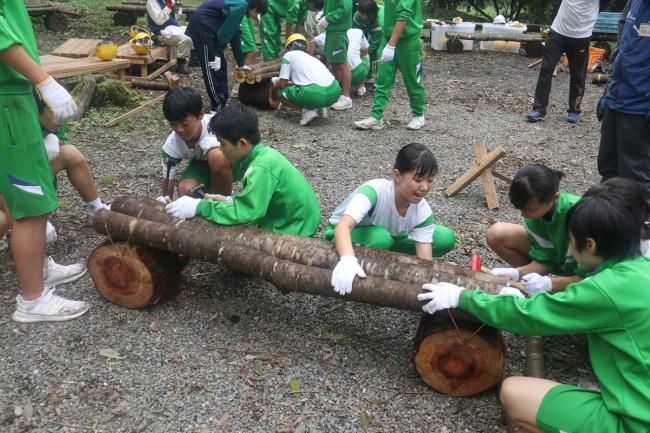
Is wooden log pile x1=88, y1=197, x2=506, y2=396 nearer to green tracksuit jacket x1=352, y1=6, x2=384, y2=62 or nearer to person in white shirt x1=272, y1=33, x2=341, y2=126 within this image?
person in white shirt x1=272, y1=33, x2=341, y2=126

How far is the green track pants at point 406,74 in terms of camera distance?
6.38m

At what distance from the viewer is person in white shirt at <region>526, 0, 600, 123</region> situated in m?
6.67

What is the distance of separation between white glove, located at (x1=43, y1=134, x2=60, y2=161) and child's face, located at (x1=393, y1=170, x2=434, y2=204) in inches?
83.2

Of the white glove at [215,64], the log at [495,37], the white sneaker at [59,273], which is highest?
the white glove at [215,64]

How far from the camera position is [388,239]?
3193mm

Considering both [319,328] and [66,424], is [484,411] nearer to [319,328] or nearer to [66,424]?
[319,328]

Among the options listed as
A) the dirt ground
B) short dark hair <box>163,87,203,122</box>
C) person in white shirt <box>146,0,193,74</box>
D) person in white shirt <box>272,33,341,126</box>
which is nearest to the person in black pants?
person in white shirt <box>272,33,341,126</box>

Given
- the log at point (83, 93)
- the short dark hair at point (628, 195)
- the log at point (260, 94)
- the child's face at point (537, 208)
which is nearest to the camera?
the short dark hair at point (628, 195)

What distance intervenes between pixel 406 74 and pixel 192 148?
11.2ft

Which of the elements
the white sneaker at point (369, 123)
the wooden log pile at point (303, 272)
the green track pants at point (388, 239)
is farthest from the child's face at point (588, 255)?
the white sneaker at point (369, 123)

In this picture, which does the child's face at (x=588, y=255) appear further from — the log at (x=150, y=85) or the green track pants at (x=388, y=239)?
the log at (x=150, y=85)

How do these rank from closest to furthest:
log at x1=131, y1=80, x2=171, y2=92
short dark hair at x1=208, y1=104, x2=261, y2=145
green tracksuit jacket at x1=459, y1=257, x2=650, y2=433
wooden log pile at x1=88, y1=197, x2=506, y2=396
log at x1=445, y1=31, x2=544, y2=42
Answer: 1. green tracksuit jacket at x1=459, y1=257, x2=650, y2=433
2. wooden log pile at x1=88, y1=197, x2=506, y2=396
3. short dark hair at x1=208, y1=104, x2=261, y2=145
4. log at x1=131, y1=80, x2=171, y2=92
5. log at x1=445, y1=31, x2=544, y2=42

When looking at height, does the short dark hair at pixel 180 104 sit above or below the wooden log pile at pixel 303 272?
above

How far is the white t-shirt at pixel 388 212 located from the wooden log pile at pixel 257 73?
4466 millimetres
